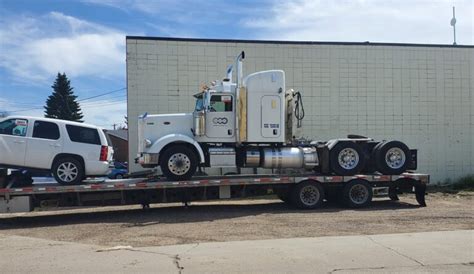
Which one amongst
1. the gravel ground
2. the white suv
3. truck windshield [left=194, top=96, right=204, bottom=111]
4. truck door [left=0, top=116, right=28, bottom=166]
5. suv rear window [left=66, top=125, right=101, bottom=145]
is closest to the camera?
the gravel ground

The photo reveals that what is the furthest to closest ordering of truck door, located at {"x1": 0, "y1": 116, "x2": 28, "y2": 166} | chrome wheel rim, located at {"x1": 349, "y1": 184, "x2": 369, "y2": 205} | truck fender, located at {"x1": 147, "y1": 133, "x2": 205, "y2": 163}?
chrome wheel rim, located at {"x1": 349, "y1": 184, "x2": 369, "y2": 205} < truck fender, located at {"x1": 147, "y1": 133, "x2": 205, "y2": 163} < truck door, located at {"x1": 0, "y1": 116, "x2": 28, "y2": 166}

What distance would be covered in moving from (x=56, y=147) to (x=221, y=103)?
469cm

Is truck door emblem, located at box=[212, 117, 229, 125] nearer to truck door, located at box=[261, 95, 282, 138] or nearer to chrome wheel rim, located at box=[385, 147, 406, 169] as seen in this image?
truck door, located at box=[261, 95, 282, 138]

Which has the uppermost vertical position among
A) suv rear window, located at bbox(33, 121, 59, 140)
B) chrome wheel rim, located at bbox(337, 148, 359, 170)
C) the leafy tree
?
the leafy tree

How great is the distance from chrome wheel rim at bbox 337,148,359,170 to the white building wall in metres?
5.60

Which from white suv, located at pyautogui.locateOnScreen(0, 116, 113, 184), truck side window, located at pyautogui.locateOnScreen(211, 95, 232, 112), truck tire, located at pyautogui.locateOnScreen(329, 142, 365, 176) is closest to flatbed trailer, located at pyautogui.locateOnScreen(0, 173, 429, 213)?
truck tire, located at pyautogui.locateOnScreen(329, 142, 365, 176)

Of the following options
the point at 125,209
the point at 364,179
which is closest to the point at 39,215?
the point at 125,209

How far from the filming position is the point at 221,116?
14.2 metres

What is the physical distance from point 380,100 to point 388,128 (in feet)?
4.10

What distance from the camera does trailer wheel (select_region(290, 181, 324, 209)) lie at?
47.0ft

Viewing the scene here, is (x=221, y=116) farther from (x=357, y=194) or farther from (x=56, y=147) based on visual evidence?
(x=357, y=194)

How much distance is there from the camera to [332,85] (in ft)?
67.7

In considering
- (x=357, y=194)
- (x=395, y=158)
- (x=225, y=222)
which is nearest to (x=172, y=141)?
(x=225, y=222)

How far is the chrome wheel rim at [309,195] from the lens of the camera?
1439 cm
